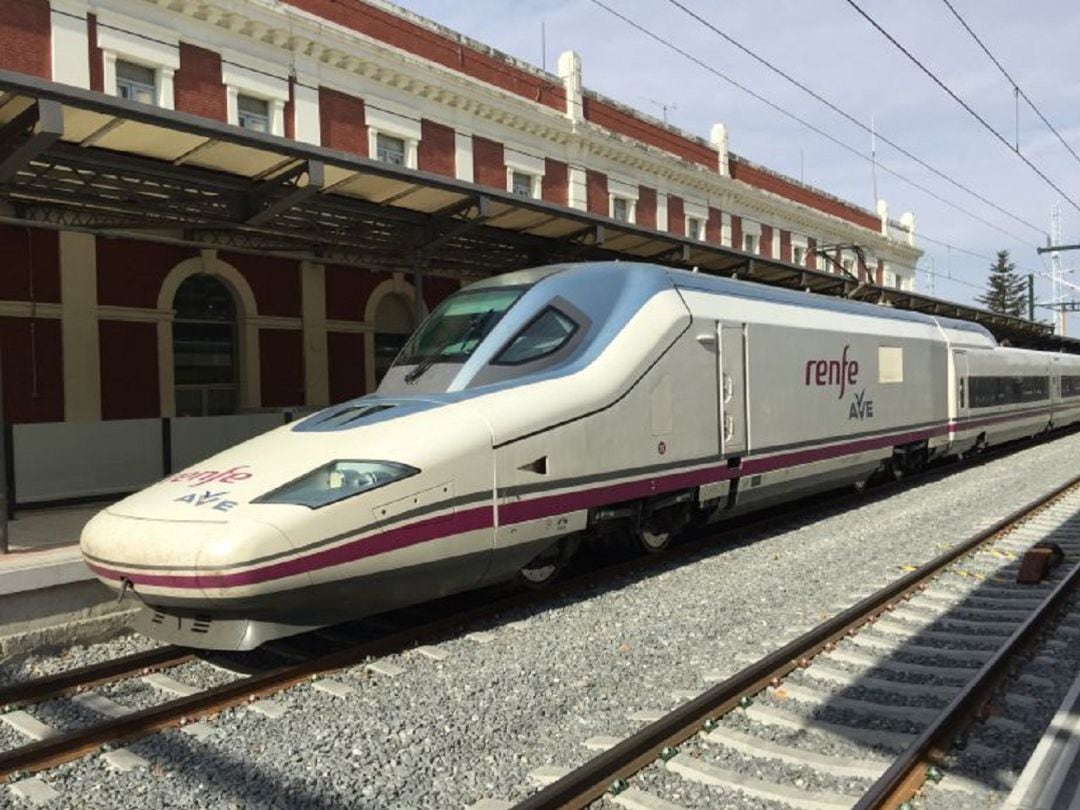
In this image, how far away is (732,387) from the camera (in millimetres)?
8477

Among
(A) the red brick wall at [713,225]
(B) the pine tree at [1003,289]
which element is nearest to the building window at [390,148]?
(A) the red brick wall at [713,225]

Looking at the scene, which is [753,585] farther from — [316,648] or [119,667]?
[119,667]

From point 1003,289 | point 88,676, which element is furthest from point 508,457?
point 1003,289

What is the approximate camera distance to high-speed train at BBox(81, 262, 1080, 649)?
16.1 feet

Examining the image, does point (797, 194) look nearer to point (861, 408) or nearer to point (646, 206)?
point (646, 206)

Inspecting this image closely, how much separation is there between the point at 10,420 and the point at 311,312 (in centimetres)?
555

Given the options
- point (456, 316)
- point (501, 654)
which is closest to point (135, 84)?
point (456, 316)

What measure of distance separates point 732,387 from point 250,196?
5.40 meters

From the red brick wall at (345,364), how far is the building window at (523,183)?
6.26m

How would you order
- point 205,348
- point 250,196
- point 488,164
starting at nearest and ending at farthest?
point 250,196 → point 205,348 → point 488,164

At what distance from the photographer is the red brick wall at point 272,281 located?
15.1 m

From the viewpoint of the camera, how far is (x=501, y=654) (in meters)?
5.48

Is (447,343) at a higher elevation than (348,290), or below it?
below

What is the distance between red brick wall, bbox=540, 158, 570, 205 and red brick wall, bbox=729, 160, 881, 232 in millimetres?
9859
